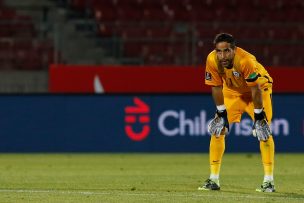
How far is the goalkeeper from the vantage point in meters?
10.6

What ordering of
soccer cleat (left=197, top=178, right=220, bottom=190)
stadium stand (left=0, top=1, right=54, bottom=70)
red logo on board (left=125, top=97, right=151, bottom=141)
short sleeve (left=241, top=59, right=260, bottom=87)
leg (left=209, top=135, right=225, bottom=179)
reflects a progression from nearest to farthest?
short sleeve (left=241, top=59, right=260, bottom=87) → soccer cleat (left=197, top=178, right=220, bottom=190) → leg (left=209, top=135, right=225, bottom=179) → red logo on board (left=125, top=97, right=151, bottom=141) → stadium stand (left=0, top=1, right=54, bottom=70)

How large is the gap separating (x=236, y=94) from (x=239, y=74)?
74cm

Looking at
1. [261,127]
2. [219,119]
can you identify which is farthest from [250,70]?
[219,119]

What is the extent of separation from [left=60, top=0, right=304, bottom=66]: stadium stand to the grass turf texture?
200 inches

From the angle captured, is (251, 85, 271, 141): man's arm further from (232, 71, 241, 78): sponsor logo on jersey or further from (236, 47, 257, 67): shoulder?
(236, 47, 257, 67): shoulder

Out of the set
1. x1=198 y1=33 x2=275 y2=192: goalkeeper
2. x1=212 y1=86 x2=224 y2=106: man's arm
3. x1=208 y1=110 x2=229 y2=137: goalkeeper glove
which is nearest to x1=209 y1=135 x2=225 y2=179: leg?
x1=198 y1=33 x2=275 y2=192: goalkeeper

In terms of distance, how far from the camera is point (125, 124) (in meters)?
18.8

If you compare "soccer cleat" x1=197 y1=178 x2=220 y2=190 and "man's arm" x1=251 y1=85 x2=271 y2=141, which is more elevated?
"man's arm" x1=251 y1=85 x2=271 y2=141

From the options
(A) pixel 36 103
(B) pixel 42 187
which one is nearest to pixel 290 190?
(B) pixel 42 187

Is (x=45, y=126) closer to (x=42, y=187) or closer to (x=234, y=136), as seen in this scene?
(x=234, y=136)

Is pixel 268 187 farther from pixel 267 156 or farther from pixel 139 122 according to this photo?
pixel 139 122

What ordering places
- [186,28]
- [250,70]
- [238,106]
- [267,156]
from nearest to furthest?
[250,70] < [267,156] < [238,106] < [186,28]

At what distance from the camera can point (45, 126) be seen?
18.9m

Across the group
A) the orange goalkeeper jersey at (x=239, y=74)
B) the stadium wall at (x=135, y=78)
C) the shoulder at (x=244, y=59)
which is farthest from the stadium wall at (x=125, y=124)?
the shoulder at (x=244, y=59)
